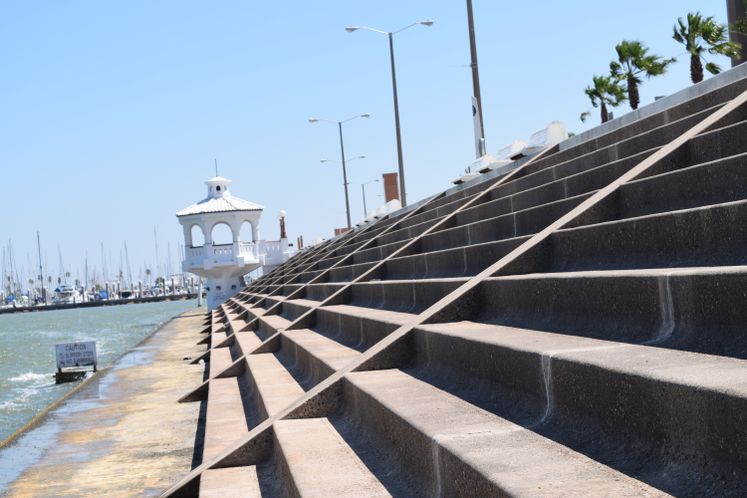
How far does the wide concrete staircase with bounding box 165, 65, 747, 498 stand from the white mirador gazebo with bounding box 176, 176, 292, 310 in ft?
175

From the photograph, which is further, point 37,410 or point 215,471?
point 37,410

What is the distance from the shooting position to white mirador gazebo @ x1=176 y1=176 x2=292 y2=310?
61062 millimetres

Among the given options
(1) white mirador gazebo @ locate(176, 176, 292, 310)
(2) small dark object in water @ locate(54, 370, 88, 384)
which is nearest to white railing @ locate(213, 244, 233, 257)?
(1) white mirador gazebo @ locate(176, 176, 292, 310)

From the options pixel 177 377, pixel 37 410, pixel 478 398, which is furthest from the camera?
pixel 37 410

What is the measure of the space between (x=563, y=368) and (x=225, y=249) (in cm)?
5905

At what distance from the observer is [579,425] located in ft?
11.2

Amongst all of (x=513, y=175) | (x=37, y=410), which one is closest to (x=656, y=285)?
(x=513, y=175)

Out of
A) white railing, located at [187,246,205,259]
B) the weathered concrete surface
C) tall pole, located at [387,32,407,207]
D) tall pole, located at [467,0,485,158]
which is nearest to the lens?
the weathered concrete surface

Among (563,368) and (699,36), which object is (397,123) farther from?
(563,368)

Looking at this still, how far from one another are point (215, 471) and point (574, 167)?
492 centimetres

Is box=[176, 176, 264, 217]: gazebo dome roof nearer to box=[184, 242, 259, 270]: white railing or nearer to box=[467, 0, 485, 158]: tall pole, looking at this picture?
box=[184, 242, 259, 270]: white railing

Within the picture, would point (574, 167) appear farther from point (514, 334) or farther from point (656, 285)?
point (656, 285)

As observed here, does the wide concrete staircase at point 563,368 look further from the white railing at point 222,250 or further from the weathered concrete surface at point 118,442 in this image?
the white railing at point 222,250

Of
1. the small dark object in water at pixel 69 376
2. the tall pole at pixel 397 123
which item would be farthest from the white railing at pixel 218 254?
the small dark object in water at pixel 69 376
